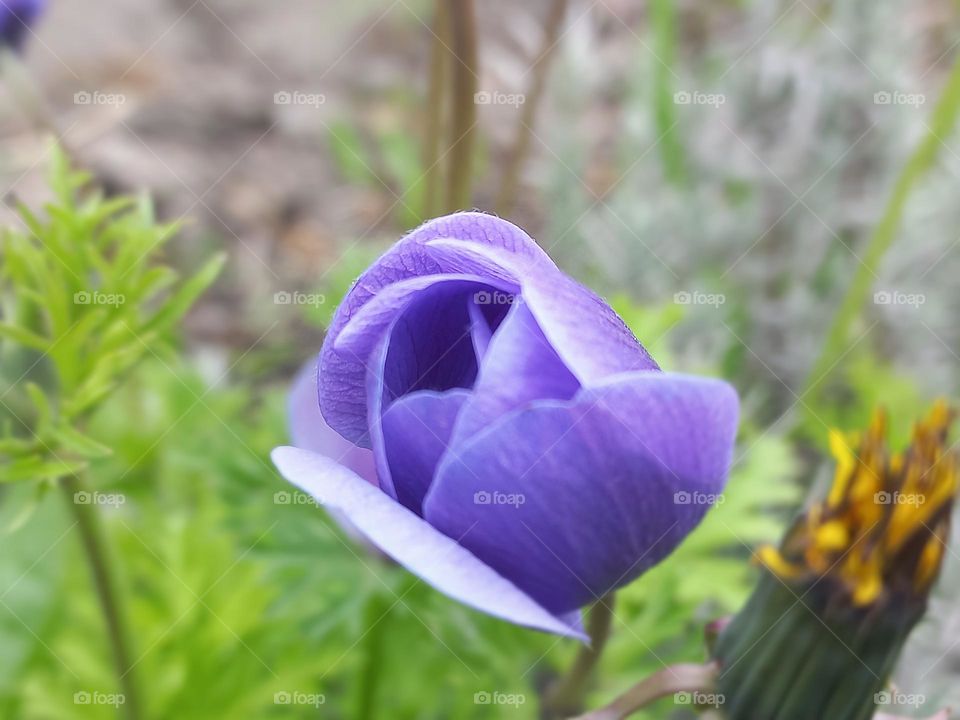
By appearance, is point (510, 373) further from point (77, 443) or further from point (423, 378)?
point (77, 443)

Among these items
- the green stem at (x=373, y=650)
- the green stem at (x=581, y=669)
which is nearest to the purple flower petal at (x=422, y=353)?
the green stem at (x=581, y=669)

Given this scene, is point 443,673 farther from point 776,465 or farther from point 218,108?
point 218,108

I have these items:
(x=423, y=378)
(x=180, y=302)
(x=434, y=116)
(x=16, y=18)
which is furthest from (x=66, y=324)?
(x=16, y=18)

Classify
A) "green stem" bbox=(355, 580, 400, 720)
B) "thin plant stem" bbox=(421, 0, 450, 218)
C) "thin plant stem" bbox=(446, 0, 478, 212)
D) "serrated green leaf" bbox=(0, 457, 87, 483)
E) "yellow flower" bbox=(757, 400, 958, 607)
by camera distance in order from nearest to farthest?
"yellow flower" bbox=(757, 400, 958, 607) → "serrated green leaf" bbox=(0, 457, 87, 483) → "thin plant stem" bbox=(446, 0, 478, 212) → "green stem" bbox=(355, 580, 400, 720) → "thin plant stem" bbox=(421, 0, 450, 218)

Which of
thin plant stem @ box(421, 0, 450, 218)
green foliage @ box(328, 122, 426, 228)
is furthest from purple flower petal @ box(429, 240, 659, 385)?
green foliage @ box(328, 122, 426, 228)

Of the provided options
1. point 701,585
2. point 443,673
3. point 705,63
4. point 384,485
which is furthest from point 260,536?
point 705,63

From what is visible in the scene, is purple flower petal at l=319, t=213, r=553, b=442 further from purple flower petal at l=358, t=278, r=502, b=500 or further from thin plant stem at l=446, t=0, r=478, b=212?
thin plant stem at l=446, t=0, r=478, b=212
